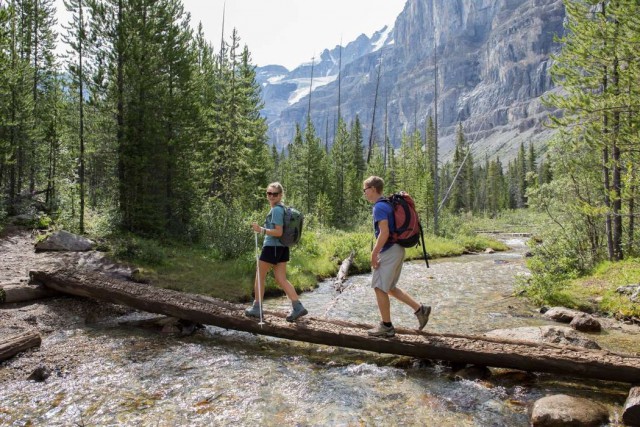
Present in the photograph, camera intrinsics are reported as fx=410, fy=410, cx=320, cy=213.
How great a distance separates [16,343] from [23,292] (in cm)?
318

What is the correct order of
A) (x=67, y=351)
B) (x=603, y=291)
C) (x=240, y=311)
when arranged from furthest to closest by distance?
(x=603, y=291) < (x=240, y=311) < (x=67, y=351)

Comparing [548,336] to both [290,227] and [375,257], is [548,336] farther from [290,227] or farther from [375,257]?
[290,227]

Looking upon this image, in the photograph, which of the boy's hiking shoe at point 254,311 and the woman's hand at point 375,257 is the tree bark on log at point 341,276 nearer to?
the boy's hiking shoe at point 254,311

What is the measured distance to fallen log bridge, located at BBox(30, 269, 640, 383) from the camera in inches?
222

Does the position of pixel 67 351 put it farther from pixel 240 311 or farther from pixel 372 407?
pixel 372 407

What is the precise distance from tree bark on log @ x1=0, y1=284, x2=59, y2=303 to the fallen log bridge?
206 millimetres

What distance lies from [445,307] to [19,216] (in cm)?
2003

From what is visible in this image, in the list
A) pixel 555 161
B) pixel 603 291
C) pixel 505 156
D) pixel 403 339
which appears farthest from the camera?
pixel 505 156

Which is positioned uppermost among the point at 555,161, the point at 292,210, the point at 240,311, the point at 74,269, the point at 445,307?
the point at 555,161

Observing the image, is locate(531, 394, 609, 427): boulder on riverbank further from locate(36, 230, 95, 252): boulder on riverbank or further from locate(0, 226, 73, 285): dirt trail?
locate(36, 230, 95, 252): boulder on riverbank

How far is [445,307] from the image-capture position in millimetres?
11680

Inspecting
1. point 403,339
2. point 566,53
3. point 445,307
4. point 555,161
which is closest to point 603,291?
point 445,307

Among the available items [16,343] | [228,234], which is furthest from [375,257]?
[228,234]

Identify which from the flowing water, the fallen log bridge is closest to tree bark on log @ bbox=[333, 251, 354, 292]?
the fallen log bridge
